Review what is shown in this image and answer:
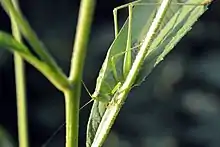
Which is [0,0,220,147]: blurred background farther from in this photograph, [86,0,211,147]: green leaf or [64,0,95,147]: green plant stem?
[64,0,95,147]: green plant stem

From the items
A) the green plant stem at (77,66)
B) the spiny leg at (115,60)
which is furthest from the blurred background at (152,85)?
the green plant stem at (77,66)

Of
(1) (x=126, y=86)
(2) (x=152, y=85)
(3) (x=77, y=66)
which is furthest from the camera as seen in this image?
(2) (x=152, y=85)

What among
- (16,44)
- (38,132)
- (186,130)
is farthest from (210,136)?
(16,44)

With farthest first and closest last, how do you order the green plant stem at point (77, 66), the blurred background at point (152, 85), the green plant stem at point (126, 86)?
the blurred background at point (152, 85), the green plant stem at point (126, 86), the green plant stem at point (77, 66)

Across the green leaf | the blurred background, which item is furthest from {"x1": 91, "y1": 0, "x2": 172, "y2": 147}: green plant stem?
the blurred background

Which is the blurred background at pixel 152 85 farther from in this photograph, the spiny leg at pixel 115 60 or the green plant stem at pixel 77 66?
the green plant stem at pixel 77 66

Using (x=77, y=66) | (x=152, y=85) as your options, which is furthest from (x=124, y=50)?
(x=152, y=85)

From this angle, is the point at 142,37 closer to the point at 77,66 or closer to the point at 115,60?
the point at 115,60
